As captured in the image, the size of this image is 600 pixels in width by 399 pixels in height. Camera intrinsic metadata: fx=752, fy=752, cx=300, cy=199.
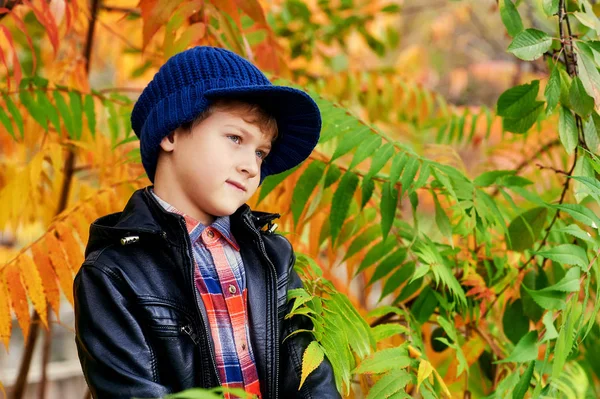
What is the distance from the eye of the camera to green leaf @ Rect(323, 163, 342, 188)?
1.94m

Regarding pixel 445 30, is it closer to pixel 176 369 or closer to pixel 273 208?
A: pixel 273 208

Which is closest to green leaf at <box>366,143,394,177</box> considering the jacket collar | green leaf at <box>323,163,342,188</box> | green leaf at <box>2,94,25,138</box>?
green leaf at <box>323,163,342,188</box>

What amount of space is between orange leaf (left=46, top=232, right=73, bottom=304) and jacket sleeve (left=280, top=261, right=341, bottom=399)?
62cm

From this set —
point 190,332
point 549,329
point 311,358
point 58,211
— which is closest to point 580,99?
point 549,329

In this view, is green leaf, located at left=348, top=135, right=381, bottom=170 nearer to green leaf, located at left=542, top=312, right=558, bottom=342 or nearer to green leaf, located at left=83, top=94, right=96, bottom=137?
green leaf, located at left=542, top=312, right=558, bottom=342

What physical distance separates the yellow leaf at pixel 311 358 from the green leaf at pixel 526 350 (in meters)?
0.44

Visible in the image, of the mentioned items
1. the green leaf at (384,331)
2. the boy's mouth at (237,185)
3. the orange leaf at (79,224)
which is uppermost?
the boy's mouth at (237,185)

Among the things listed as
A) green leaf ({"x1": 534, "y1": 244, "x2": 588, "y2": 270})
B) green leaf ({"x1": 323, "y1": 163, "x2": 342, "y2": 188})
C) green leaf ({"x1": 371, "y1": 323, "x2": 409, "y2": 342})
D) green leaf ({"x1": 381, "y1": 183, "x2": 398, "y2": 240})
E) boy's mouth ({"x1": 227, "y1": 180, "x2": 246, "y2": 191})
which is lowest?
green leaf ({"x1": 371, "y1": 323, "x2": 409, "y2": 342})

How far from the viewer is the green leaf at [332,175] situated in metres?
1.94

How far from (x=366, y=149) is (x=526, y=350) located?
0.59 metres

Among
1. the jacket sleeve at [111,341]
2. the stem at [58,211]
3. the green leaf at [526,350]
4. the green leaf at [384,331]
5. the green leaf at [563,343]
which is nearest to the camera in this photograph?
the jacket sleeve at [111,341]

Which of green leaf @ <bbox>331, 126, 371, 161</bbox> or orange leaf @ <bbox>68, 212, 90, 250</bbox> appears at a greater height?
green leaf @ <bbox>331, 126, 371, 161</bbox>

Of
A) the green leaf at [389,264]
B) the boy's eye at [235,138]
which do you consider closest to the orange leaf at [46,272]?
the boy's eye at [235,138]

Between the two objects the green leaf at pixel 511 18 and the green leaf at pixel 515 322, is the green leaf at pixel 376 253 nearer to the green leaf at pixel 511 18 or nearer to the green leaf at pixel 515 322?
the green leaf at pixel 515 322
